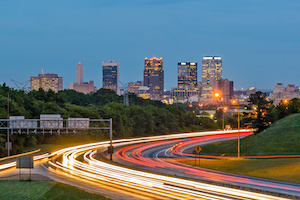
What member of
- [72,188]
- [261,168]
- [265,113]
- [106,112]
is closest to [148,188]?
[72,188]

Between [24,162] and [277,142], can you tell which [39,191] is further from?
[277,142]

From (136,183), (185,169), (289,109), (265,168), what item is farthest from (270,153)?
(136,183)

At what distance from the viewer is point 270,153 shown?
226 feet

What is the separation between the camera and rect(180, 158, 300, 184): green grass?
42875mm

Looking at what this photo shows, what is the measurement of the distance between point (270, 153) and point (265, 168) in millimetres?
20154

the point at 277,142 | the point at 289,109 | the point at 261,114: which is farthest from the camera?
the point at 289,109

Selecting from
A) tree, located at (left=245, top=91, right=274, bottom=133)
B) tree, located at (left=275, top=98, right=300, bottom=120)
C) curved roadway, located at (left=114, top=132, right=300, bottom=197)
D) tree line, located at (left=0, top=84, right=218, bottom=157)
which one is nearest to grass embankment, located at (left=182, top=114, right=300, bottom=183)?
curved roadway, located at (left=114, top=132, right=300, bottom=197)

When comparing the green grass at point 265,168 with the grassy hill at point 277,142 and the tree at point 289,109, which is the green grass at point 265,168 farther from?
the tree at point 289,109

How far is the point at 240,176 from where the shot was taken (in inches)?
1742

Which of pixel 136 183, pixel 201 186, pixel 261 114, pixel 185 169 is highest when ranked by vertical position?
pixel 261 114

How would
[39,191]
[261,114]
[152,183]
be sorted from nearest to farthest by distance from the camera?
1. [152,183]
2. [39,191]
3. [261,114]

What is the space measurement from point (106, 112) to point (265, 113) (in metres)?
52.3

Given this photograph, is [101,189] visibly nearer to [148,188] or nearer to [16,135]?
[148,188]

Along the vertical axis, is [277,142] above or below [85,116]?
below
